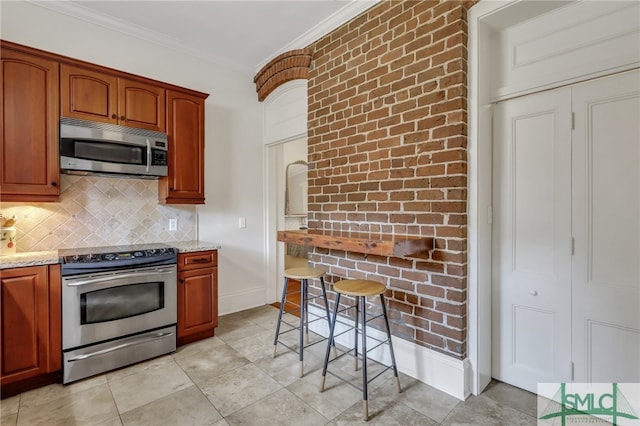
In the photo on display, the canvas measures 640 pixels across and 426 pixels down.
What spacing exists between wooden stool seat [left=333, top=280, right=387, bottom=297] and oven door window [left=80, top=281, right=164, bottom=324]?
1.61 m

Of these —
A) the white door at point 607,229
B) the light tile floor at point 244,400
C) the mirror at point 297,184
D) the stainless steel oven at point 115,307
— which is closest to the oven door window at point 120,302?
the stainless steel oven at point 115,307

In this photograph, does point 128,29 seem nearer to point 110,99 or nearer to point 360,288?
point 110,99

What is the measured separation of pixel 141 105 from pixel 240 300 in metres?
2.38

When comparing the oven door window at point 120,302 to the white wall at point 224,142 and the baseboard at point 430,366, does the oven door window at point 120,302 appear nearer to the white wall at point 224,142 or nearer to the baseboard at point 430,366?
the white wall at point 224,142

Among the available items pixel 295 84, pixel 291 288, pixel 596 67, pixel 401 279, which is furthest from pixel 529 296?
pixel 291 288

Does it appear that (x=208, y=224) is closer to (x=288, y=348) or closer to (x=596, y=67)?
(x=288, y=348)

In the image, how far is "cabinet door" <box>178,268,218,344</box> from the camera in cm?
279

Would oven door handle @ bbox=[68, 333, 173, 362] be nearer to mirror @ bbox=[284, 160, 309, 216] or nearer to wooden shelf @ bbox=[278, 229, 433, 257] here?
wooden shelf @ bbox=[278, 229, 433, 257]

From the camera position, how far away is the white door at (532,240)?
76.0 inches

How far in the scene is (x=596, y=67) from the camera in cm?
175

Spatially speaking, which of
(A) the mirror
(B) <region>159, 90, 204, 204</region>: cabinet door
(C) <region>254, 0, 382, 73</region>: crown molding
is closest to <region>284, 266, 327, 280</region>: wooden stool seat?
(B) <region>159, 90, 204, 204</region>: cabinet door

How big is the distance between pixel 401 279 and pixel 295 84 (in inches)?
95.8

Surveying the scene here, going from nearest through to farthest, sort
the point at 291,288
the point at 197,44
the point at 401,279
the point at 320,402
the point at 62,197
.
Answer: the point at 320,402, the point at 401,279, the point at 62,197, the point at 197,44, the point at 291,288

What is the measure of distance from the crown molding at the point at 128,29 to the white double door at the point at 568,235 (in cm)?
309
